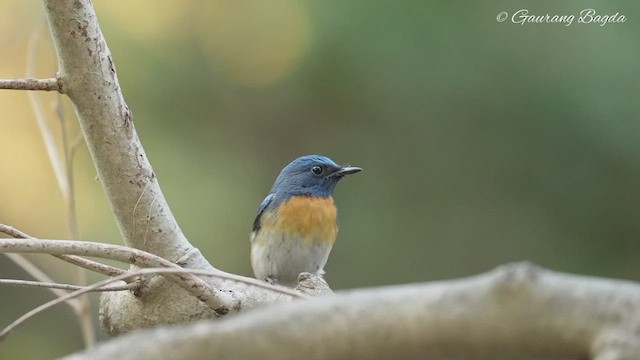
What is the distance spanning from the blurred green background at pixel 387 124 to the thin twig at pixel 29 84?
1491 mm

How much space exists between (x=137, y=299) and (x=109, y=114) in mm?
600

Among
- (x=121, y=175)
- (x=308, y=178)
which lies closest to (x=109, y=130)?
(x=121, y=175)

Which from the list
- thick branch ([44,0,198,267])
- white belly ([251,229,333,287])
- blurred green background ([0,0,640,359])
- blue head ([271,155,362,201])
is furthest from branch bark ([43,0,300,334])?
blue head ([271,155,362,201])

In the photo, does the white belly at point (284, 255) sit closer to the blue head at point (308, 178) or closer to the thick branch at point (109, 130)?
the blue head at point (308, 178)

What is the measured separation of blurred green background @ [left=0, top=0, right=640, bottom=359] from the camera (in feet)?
13.0

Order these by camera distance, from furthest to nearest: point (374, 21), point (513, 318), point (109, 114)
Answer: point (374, 21) < point (109, 114) < point (513, 318)

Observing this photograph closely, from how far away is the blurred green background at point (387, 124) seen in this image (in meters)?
3.96

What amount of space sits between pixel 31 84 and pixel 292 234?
7.13 ft

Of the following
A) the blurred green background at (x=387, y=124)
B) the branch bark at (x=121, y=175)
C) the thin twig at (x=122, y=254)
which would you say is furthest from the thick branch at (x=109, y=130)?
the blurred green background at (x=387, y=124)

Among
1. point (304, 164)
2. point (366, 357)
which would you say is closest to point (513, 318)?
point (366, 357)

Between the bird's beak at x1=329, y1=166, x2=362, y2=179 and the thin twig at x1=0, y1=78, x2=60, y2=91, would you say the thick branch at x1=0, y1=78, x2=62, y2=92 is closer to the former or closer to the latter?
the thin twig at x1=0, y1=78, x2=60, y2=91

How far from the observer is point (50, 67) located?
401 centimetres

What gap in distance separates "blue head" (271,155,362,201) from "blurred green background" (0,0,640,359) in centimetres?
25

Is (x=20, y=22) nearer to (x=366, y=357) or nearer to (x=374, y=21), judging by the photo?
(x=374, y=21)
